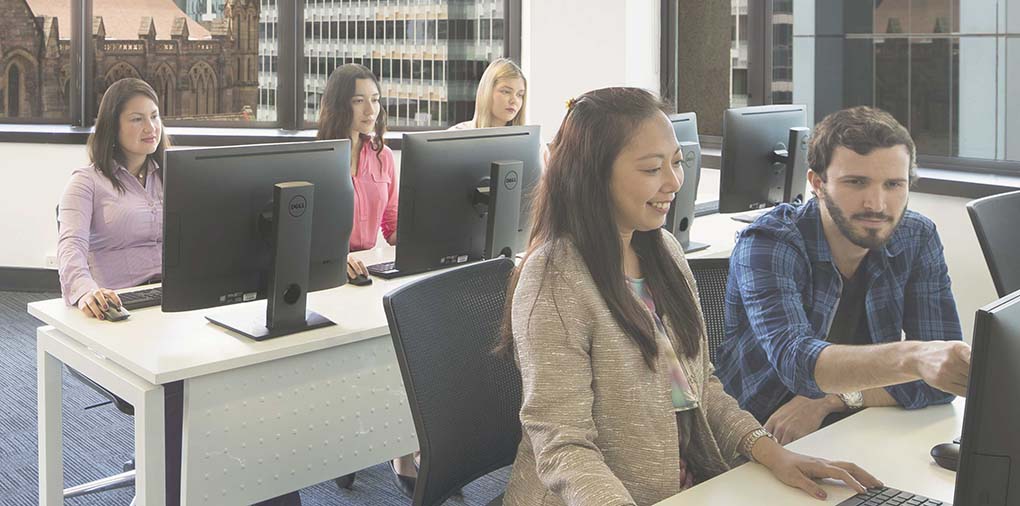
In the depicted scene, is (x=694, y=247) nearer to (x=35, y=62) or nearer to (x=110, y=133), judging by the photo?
(x=110, y=133)

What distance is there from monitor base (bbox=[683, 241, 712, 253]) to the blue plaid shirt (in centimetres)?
150

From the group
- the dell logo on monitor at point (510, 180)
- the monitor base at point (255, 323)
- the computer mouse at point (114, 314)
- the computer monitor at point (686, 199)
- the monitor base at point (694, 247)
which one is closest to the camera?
the monitor base at point (255, 323)

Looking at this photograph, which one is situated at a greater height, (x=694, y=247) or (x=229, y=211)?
(x=229, y=211)

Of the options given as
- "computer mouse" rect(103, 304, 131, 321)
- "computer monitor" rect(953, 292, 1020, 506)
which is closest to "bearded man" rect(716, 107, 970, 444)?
"computer monitor" rect(953, 292, 1020, 506)

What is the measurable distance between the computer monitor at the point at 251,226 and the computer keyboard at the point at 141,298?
0.21m

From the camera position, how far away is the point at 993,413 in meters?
1.03

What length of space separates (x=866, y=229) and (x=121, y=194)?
2.08 meters

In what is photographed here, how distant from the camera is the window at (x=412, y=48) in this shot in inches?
227

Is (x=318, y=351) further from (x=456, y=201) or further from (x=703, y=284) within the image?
(x=703, y=284)

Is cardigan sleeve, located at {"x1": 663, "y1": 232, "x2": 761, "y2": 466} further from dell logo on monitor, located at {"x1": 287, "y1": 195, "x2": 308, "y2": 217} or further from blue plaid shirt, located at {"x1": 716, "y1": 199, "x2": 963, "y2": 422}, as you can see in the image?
dell logo on monitor, located at {"x1": 287, "y1": 195, "x2": 308, "y2": 217}

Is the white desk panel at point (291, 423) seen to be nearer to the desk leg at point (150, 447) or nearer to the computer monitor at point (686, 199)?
the desk leg at point (150, 447)

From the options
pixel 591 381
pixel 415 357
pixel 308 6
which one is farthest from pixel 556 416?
pixel 308 6

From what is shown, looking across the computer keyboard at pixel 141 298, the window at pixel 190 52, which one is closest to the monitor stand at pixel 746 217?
the computer keyboard at pixel 141 298

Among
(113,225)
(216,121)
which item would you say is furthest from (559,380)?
(216,121)
